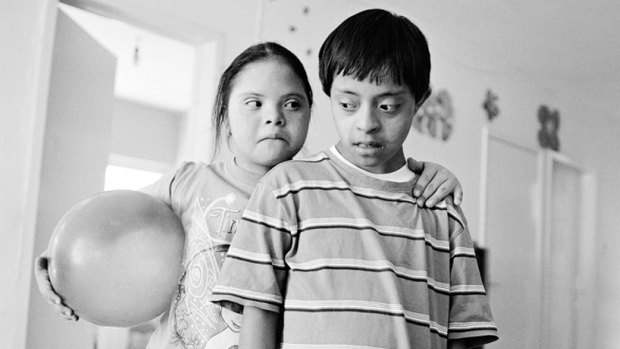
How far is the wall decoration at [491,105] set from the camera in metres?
5.13

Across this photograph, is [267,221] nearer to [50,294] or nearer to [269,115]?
[269,115]

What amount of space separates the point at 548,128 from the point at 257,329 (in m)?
5.08

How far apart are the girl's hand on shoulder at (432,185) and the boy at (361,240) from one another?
2cm

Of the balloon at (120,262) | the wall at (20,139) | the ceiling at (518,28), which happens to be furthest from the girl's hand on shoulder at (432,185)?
the ceiling at (518,28)

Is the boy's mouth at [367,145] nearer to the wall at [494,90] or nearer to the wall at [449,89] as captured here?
the wall at [449,89]

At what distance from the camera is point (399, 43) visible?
3.66ft

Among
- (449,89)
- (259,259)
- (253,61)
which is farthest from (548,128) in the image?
(259,259)

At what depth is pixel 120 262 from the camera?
54.7 inches

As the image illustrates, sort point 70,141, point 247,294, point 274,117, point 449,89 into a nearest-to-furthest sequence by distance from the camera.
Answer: point 247,294 < point 274,117 < point 70,141 < point 449,89

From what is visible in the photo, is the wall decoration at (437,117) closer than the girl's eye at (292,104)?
No

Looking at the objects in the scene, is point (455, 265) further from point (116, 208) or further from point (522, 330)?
point (522, 330)

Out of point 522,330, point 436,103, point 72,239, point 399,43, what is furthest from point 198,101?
point 522,330

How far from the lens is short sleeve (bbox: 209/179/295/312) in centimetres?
101

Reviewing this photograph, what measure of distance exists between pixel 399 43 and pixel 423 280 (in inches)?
13.8
